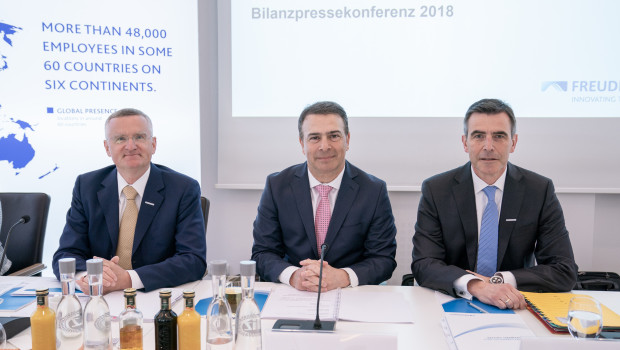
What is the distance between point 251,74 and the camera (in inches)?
133

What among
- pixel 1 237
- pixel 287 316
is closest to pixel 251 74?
pixel 1 237

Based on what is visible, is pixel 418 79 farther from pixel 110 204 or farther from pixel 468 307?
pixel 110 204

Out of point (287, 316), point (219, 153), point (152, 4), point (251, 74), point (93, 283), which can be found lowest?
point (287, 316)

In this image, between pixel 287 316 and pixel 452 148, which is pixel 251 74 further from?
pixel 287 316

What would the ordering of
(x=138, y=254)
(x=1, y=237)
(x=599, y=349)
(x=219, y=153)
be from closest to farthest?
(x=599, y=349) < (x=138, y=254) < (x=1, y=237) < (x=219, y=153)

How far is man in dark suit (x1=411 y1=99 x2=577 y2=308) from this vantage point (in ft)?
7.03

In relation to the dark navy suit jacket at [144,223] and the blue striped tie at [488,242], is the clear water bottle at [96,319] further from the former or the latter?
the blue striped tie at [488,242]

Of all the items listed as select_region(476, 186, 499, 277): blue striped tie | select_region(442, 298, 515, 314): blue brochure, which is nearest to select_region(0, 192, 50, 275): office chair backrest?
select_region(442, 298, 515, 314): blue brochure

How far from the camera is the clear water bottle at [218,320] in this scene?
1.15 meters

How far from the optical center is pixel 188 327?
1.15 m

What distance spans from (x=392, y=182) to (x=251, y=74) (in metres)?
1.24

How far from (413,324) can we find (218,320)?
2.20 ft

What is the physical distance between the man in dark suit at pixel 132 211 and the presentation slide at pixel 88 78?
124cm

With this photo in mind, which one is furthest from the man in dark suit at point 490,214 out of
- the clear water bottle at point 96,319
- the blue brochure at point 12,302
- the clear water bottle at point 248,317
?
the blue brochure at point 12,302
